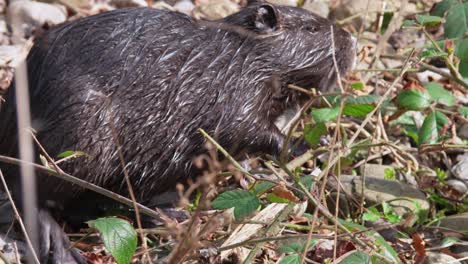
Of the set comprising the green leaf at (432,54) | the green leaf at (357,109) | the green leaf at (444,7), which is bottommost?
the green leaf at (357,109)

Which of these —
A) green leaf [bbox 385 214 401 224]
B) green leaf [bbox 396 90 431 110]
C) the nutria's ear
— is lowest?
green leaf [bbox 385 214 401 224]

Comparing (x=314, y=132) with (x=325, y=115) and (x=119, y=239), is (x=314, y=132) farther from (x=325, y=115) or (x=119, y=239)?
(x=119, y=239)

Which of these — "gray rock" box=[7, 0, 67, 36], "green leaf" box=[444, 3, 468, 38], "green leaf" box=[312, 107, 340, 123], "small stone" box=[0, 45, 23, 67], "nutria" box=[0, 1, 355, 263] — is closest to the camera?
"green leaf" box=[312, 107, 340, 123]

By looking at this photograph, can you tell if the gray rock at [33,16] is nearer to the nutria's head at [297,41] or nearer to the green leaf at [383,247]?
the nutria's head at [297,41]

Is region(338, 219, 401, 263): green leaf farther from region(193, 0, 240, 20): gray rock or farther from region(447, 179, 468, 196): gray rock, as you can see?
region(193, 0, 240, 20): gray rock

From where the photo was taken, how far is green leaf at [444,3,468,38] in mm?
4093

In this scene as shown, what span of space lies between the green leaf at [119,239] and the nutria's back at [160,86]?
0.82 m

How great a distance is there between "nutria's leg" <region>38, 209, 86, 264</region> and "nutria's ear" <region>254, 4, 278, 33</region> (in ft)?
4.70

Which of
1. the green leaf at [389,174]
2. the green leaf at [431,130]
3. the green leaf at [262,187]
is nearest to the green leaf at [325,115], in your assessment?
the green leaf at [262,187]

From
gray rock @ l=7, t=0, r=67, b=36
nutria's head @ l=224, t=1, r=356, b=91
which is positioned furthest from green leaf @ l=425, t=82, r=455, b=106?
gray rock @ l=7, t=0, r=67, b=36

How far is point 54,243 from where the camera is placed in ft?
12.7

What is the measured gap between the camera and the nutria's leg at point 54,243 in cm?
383

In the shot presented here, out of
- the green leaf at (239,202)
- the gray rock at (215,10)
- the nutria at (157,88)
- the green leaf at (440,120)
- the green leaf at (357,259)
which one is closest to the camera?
the green leaf at (357,259)

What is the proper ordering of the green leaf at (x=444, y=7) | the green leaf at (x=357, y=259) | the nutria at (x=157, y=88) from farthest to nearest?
1. the green leaf at (x=444, y=7)
2. the nutria at (x=157, y=88)
3. the green leaf at (x=357, y=259)
